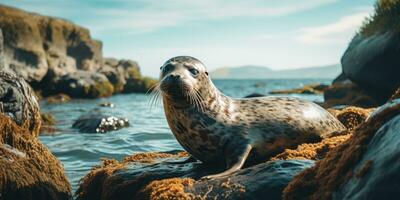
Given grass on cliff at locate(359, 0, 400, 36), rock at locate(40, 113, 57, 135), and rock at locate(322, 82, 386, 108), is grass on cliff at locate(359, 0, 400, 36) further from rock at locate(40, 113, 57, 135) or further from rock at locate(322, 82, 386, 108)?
rock at locate(40, 113, 57, 135)

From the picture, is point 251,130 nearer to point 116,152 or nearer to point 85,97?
point 116,152

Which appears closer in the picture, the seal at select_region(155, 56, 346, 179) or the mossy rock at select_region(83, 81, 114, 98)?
the seal at select_region(155, 56, 346, 179)

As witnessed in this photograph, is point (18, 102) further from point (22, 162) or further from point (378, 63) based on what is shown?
point (378, 63)

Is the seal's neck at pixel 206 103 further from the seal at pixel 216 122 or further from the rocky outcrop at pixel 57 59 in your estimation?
the rocky outcrop at pixel 57 59

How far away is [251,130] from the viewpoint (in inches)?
212

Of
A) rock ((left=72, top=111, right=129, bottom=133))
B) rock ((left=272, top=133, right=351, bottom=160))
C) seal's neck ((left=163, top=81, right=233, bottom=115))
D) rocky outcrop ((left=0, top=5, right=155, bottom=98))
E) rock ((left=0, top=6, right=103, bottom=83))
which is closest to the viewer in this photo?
rock ((left=272, top=133, right=351, bottom=160))

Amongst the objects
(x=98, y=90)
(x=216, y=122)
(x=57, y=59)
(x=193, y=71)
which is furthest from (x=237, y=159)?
(x=57, y=59)

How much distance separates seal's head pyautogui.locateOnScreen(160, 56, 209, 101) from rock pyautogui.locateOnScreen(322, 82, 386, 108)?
11.0 meters

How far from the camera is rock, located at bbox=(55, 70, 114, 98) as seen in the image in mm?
36344

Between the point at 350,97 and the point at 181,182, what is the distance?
43.6 feet

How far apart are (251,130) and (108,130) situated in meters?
8.79

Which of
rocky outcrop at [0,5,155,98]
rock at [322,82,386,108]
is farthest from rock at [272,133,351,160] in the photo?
rocky outcrop at [0,5,155,98]

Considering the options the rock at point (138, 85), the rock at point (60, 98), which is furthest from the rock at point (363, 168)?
the rock at point (138, 85)

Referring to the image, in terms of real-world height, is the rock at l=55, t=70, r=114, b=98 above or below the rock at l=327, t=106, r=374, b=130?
below
